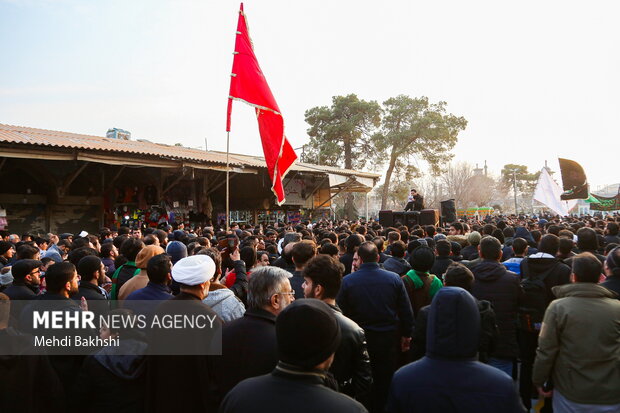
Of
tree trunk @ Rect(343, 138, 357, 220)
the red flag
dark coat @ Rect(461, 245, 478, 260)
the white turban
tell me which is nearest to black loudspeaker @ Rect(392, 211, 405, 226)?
the red flag

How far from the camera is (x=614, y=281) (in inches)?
150

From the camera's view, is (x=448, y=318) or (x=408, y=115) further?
(x=408, y=115)

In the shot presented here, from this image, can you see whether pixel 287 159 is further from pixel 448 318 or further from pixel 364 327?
pixel 448 318

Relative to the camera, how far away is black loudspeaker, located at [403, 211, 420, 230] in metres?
13.5

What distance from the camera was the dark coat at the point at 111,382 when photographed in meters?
2.60

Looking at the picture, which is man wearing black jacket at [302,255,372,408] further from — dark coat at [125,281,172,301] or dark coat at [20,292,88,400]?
dark coat at [20,292,88,400]

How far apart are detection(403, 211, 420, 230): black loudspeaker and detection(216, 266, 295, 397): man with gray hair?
11.4m

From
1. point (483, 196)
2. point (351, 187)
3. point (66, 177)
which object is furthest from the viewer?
point (483, 196)

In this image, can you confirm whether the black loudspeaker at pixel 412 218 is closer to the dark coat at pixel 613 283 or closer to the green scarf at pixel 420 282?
the green scarf at pixel 420 282

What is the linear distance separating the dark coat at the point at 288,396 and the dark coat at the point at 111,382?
1254 millimetres

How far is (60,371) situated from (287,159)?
22.7ft

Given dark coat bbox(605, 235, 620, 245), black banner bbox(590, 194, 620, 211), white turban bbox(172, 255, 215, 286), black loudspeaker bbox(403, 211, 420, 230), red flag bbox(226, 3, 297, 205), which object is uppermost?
red flag bbox(226, 3, 297, 205)

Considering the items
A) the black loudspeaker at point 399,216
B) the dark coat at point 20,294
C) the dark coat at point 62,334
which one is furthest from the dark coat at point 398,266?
the black loudspeaker at point 399,216

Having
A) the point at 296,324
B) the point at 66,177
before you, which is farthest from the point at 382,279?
the point at 66,177
